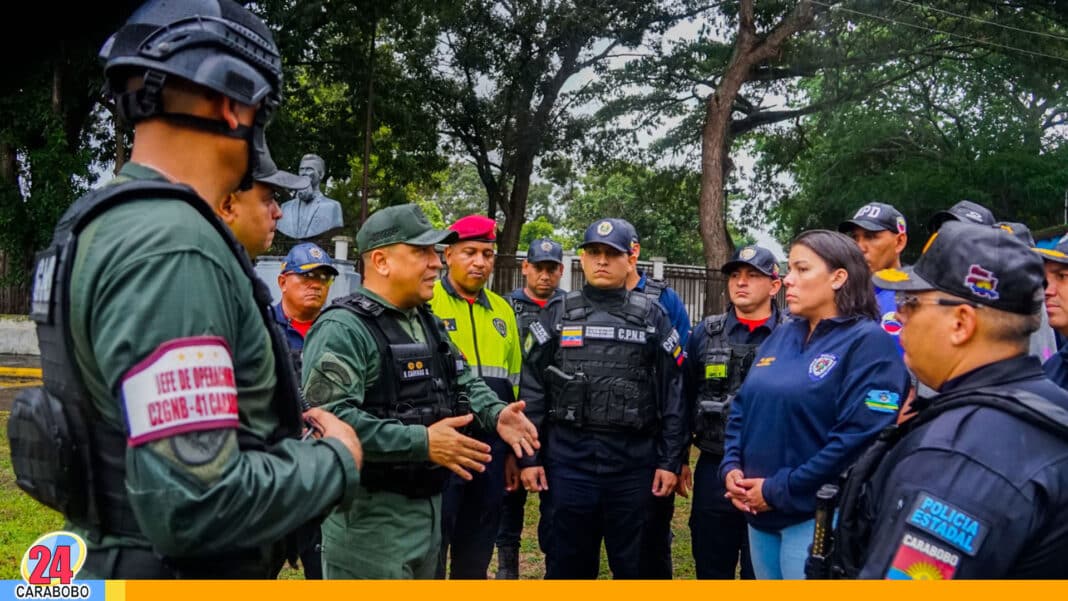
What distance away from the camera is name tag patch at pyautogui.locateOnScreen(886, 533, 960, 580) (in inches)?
65.6

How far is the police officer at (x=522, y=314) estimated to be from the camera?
5575mm

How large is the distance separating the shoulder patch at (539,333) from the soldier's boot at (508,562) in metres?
1.72

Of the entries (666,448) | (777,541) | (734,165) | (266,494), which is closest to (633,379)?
(666,448)

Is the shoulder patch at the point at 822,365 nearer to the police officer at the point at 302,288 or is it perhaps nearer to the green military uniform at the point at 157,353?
the green military uniform at the point at 157,353

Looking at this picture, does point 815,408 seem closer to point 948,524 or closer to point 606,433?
point 606,433

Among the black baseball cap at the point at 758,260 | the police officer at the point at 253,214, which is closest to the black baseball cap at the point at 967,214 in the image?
the black baseball cap at the point at 758,260

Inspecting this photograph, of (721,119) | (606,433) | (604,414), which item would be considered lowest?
→ (606,433)

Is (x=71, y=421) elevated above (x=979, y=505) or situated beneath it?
elevated above

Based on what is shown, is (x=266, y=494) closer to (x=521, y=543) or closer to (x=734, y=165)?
(x=521, y=543)

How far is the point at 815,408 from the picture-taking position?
3426mm

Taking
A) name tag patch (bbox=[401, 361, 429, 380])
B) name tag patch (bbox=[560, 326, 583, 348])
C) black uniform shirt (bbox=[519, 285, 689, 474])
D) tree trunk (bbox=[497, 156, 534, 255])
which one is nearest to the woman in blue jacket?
black uniform shirt (bbox=[519, 285, 689, 474])

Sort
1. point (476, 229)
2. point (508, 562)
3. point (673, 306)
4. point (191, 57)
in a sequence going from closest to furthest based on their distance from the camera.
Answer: point (191, 57)
point (476, 229)
point (508, 562)
point (673, 306)

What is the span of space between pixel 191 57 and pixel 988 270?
6.09 ft

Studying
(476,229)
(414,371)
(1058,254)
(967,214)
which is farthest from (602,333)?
(1058,254)
